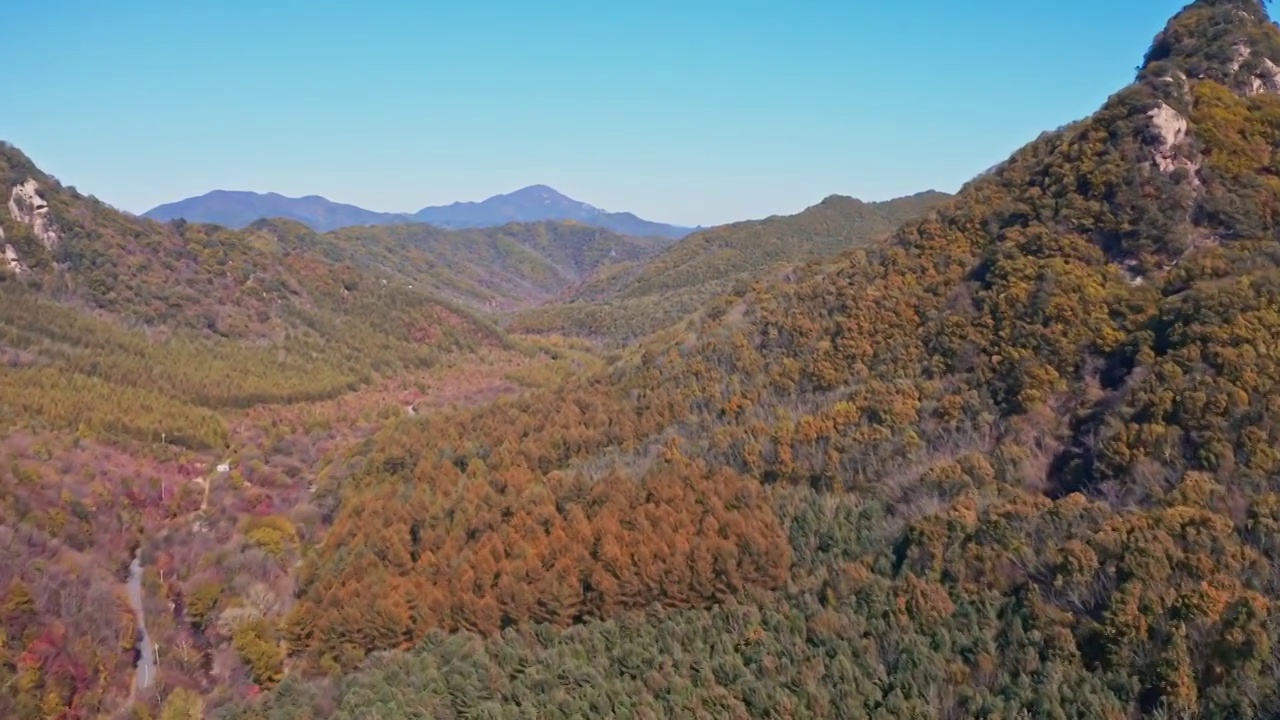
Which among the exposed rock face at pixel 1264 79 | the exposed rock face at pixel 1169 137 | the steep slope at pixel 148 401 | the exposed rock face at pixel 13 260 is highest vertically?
the exposed rock face at pixel 1264 79

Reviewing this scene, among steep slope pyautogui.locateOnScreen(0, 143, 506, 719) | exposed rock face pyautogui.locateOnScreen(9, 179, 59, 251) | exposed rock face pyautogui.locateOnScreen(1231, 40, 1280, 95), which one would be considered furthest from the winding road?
exposed rock face pyautogui.locateOnScreen(9, 179, 59, 251)

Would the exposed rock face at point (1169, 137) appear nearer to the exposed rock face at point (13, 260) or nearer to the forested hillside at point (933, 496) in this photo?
the forested hillside at point (933, 496)

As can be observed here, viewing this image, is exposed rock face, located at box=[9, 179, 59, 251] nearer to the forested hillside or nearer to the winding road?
the winding road

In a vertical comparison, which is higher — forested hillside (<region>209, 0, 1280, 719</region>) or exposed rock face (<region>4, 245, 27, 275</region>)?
exposed rock face (<region>4, 245, 27, 275</region>)

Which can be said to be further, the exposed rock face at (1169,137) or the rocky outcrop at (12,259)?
the rocky outcrop at (12,259)

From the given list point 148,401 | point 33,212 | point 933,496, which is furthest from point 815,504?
point 33,212

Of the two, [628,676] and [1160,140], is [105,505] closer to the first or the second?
[628,676]

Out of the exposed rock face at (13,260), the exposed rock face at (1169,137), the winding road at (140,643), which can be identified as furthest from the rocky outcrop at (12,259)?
the exposed rock face at (1169,137)
